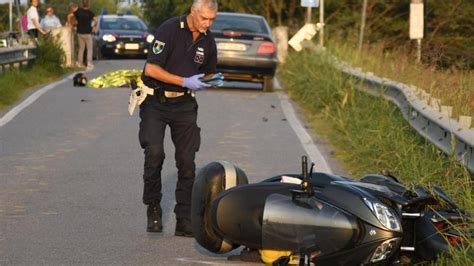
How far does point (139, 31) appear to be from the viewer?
41406 millimetres

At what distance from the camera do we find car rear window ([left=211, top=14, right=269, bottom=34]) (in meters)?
24.4

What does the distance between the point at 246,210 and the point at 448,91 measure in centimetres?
665

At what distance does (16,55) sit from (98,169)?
12803 millimetres

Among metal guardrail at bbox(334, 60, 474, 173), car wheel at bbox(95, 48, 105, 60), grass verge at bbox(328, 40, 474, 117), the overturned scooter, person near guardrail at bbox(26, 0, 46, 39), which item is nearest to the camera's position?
the overturned scooter

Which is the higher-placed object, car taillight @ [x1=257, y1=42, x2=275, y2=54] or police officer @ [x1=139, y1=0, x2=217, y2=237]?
police officer @ [x1=139, y1=0, x2=217, y2=237]

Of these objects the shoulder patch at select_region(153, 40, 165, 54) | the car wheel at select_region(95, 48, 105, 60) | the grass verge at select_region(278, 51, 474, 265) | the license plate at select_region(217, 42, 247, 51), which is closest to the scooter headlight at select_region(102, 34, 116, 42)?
the car wheel at select_region(95, 48, 105, 60)

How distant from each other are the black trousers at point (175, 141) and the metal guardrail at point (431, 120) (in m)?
1.89

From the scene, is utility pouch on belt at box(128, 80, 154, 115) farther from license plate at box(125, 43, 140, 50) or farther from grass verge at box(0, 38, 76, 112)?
license plate at box(125, 43, 140, 50)

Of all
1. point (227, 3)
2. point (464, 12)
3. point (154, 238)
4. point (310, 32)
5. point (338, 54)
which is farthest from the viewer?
point (227, 3)

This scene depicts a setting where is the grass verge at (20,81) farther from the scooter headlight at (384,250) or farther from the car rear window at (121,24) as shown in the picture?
the scooter headlight at (384,250)

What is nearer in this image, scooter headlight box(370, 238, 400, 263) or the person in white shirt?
scooter headlight box(370, 238, 400, 263)

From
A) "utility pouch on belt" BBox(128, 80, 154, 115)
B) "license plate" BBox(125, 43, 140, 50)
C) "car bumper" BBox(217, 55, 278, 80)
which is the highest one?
"utility pouch on belt" BBox(128, 80, 154, 115)

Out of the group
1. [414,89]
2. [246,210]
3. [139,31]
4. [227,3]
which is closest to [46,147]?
[414,89]

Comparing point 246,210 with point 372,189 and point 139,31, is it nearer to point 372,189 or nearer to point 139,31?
point 372,189
